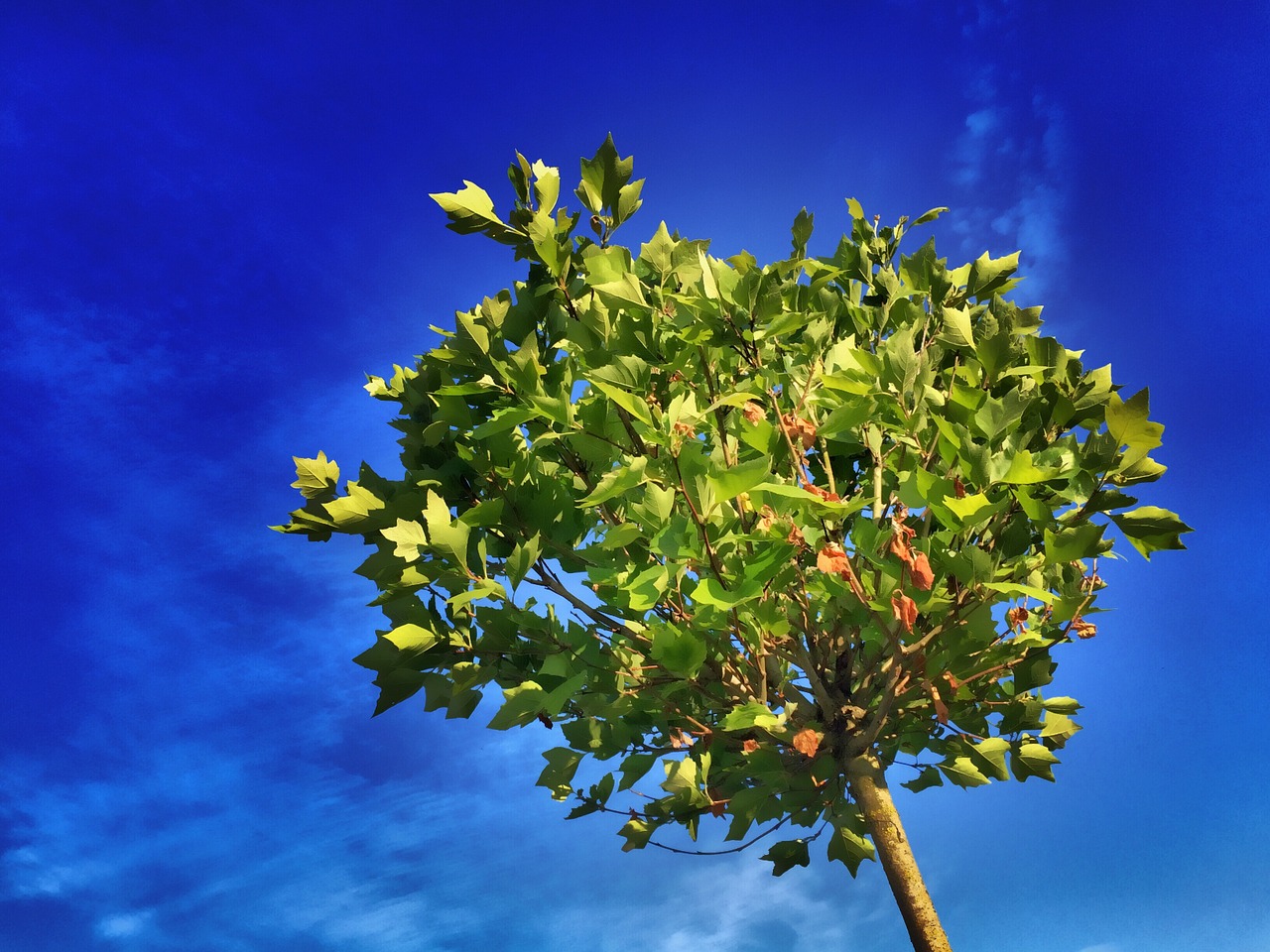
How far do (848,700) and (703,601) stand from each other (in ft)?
8.34

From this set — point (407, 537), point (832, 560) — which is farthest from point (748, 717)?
point (407, 537)

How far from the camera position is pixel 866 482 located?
19.4 feet

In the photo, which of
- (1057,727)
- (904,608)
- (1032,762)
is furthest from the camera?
(1057,727)

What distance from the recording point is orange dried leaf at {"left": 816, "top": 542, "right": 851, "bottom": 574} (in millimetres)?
4086

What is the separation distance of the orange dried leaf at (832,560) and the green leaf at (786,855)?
319 cm

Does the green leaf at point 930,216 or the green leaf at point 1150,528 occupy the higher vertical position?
the green leaf at point 930,216

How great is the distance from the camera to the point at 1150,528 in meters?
4.21

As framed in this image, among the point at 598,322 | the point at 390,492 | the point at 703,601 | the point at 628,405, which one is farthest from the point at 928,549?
the point at 390,492

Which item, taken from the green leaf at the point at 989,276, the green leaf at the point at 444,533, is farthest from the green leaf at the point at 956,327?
the green leaf at the point at 444,533

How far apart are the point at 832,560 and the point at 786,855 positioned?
3.39 metres

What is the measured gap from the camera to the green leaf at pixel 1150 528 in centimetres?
415

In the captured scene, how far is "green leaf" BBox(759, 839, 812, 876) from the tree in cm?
5

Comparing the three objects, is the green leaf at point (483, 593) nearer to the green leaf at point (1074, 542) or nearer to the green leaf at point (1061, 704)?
the green leaf at point (1074, 542)

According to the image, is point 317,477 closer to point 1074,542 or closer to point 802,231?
point 802,231
